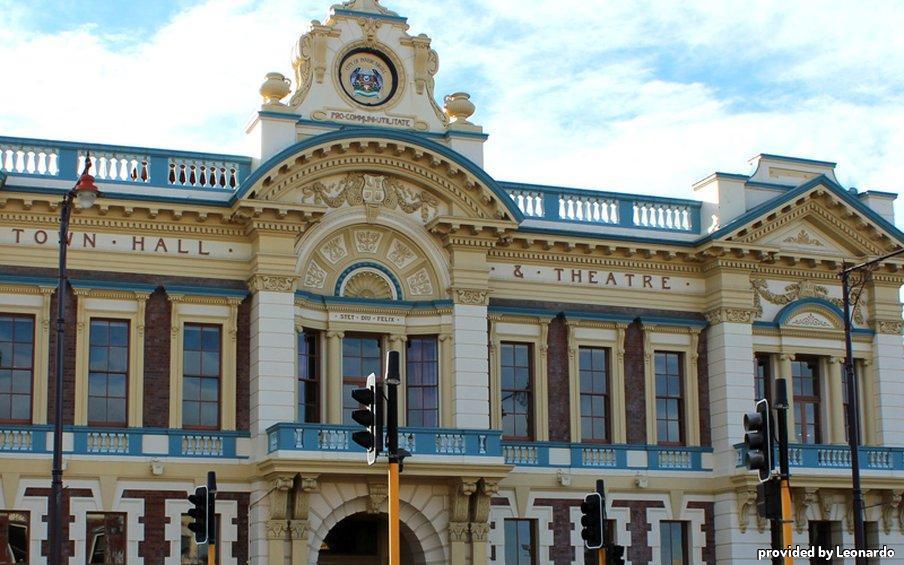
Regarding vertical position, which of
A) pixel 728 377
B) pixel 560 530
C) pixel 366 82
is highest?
pixel 366 82

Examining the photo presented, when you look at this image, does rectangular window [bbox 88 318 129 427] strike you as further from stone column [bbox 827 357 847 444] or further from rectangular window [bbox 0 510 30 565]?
stone column [bbox 827 357 847 444]

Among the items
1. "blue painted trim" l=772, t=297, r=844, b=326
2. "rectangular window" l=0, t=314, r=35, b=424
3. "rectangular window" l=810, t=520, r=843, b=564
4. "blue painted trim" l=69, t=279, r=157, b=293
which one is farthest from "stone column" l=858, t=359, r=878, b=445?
"rectangular window" l=0, t=314, r=35, b=424

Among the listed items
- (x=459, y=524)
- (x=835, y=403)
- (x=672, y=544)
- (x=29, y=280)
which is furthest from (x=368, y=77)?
(x=835, y=403)

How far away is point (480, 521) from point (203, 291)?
8.34 metres

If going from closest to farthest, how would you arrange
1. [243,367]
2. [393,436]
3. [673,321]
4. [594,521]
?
[393,436]
[594,521]
[243,367]
[673,321]

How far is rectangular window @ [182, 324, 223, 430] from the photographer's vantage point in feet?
120

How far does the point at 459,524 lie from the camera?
36938 mm

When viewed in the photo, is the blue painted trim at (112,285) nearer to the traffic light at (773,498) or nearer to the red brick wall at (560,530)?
the red brick wall at (560,530)

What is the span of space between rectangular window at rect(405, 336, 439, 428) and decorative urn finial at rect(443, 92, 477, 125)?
552 centimetres

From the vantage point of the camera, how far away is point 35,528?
34.6 meters

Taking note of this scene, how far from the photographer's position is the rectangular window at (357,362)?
1491 inches

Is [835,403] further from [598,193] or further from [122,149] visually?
[122,149]

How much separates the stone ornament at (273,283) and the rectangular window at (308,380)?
1313 millimetres

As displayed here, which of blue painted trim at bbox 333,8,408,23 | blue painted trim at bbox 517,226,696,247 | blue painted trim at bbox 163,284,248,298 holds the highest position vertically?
blue painted trim at bbox 333,8,408,23
